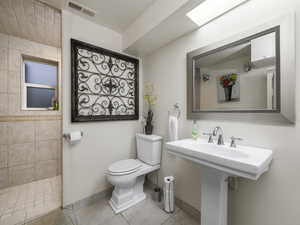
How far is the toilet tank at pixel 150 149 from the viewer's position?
5.55 ft

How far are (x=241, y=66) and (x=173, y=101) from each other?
0.76m

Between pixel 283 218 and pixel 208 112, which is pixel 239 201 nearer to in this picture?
pixel 283 218

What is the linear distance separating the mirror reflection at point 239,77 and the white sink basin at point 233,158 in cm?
34

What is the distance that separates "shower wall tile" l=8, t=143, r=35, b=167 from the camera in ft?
6.27

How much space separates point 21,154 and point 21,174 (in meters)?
0.30

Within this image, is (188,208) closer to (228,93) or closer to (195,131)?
(195,131)

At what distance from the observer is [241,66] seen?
3.59 ft

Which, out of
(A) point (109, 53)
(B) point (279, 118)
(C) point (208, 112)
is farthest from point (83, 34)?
(B) point (279, 118)

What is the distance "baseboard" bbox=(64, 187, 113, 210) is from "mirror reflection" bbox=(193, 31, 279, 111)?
63.3 inches

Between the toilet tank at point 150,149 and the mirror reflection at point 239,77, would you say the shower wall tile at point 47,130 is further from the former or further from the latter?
the mirror reflection at point 239,77

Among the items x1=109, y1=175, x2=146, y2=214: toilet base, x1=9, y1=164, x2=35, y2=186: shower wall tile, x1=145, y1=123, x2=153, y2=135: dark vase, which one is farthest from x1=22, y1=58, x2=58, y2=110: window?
x1=109, y1=175, x2=146, y2=214: toilet base

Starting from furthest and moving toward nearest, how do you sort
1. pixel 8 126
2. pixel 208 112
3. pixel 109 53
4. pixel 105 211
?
pixel 8 126
pixel 109 53
pixel 105 211
pixel 208 112

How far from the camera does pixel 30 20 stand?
5.03ft

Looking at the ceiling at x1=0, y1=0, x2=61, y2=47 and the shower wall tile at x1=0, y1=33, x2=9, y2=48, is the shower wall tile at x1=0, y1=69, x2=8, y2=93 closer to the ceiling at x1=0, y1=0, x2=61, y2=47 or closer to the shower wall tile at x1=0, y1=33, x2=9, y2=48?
the shower wall tile at x1=0, y1=33, x2=9, y2=48
